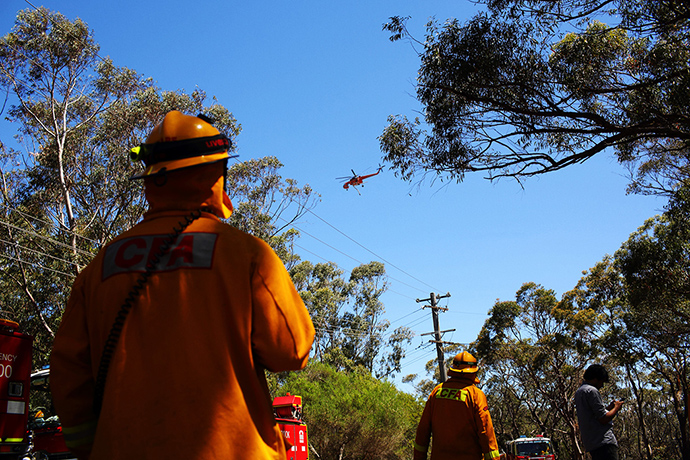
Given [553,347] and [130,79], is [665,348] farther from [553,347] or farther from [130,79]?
[130,79]

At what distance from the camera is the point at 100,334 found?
5.86 feet

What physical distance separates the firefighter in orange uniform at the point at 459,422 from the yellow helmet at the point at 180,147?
4.46m

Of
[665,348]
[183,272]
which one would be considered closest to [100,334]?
[183,272]

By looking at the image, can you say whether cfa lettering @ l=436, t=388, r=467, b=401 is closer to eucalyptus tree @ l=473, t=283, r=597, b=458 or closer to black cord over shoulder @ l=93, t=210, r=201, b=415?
black cord over shoulder @ l=93, t=210, r=201, b=415

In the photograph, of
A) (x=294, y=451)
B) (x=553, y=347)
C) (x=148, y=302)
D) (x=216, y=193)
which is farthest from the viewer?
(x=553, y=347)

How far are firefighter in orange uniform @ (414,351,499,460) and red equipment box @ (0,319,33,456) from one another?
4.99 meters

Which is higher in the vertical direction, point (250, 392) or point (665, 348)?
point (665, 348)

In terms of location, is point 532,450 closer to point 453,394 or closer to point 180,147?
point 453,394

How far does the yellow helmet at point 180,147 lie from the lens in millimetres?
1923

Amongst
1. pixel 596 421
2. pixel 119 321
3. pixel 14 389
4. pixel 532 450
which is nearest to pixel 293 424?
pixel 14 389

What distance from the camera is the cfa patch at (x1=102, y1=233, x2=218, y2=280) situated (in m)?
1.75

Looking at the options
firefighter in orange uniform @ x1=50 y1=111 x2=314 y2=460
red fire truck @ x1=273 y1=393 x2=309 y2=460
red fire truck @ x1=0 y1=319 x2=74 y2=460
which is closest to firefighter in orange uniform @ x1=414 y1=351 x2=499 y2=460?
red fire truck @ x1=273 y1=393 x2=309 y2=460

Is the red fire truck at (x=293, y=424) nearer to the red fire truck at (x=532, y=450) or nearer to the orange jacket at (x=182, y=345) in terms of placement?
the orange jacket at (x=182, y=345)

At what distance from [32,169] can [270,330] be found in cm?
2484
